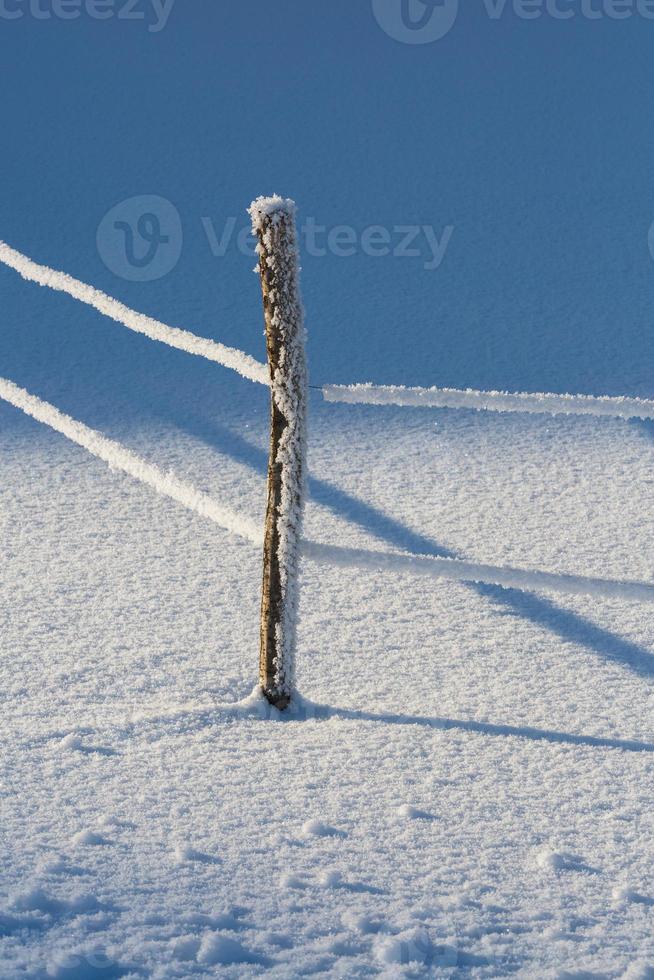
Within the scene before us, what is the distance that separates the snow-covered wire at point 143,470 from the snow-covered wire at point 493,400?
299 mm

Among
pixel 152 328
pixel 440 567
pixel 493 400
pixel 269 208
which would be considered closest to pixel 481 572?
pixel 440 567

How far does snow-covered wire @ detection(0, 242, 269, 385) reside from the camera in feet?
6.99

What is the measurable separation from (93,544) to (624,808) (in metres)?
1.56

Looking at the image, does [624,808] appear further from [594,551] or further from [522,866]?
[594,551]

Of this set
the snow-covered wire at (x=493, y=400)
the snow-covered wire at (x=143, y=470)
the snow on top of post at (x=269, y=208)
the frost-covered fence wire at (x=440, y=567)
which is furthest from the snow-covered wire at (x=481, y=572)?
the snow on top of post at (x=269, y=208)

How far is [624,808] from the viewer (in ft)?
5.88

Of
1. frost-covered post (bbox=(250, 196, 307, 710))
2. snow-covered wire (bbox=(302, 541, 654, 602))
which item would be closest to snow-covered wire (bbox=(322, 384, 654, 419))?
frost-covered post (bbox=(250, 196, 307, 710))

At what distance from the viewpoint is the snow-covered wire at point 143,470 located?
6.97ft

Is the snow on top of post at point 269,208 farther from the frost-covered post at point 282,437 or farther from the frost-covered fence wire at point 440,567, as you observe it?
the frost-covered fence wire at point 440,567

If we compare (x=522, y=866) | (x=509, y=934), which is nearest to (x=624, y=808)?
(x=522, y=866)

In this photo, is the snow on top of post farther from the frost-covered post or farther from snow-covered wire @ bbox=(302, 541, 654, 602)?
snow-covered wire @ bbox=(302, 541, 654, 602)

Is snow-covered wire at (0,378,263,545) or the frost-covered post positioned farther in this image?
snow-covered wire at (0,378,263,545)

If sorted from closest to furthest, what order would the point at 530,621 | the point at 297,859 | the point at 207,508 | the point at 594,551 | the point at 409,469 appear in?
1. the point at 297,859
2. the point at 207,508
3. the point at 530,621
4. the point at 594,551
5. the point at 409,469

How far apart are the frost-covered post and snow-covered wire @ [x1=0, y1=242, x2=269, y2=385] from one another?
6 centimetres
